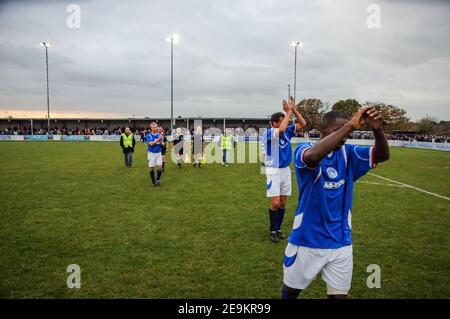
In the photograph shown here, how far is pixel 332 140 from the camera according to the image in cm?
231

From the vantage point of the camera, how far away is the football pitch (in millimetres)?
4418

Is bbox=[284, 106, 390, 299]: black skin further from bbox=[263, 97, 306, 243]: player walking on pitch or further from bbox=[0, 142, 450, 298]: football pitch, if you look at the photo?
bbox=[263, 97, 306, 243]: player walking on pitch

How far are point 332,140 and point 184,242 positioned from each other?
4547 mm

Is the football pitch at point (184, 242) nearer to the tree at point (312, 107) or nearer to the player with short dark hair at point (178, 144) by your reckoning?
the player with short dark hair at point (178, 144)

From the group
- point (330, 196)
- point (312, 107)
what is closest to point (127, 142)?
point (330, 196)

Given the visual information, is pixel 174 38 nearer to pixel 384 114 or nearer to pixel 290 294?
pixel 290 294

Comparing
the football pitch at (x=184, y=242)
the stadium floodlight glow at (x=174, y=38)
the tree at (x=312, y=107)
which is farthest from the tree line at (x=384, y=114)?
the football pitch at (x=184, y=242)

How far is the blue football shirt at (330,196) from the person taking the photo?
2.89 meters

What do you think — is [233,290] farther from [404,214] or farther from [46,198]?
[46,198]

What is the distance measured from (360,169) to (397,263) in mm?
3255

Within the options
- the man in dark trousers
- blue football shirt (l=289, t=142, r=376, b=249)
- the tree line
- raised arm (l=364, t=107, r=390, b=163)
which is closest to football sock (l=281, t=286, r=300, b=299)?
blue football shirt (l=289, t=142, r=376, b=249)

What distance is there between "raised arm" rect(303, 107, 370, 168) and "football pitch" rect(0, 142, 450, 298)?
2559mm

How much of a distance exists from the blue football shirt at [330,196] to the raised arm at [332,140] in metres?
0.38

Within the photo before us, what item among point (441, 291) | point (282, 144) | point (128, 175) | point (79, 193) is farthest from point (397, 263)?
point (128, 175)
